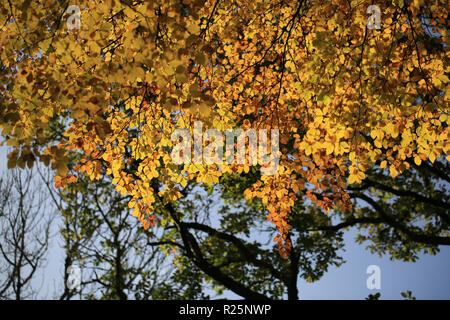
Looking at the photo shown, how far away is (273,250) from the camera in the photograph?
35.6 feet

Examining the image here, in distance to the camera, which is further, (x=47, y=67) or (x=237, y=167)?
(x=237, y=167)

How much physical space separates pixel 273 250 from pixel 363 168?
6687 mm

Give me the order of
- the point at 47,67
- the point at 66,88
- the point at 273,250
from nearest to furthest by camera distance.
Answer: the point at 66,88
the point at 47,67
the point at 273,250

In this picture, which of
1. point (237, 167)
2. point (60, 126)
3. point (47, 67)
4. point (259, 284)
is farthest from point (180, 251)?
point (47, 67)

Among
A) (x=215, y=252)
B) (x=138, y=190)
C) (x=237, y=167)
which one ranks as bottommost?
(x=215, y=252)

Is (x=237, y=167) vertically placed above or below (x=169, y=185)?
above

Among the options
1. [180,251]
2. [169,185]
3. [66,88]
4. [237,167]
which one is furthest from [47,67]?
[180,251]
